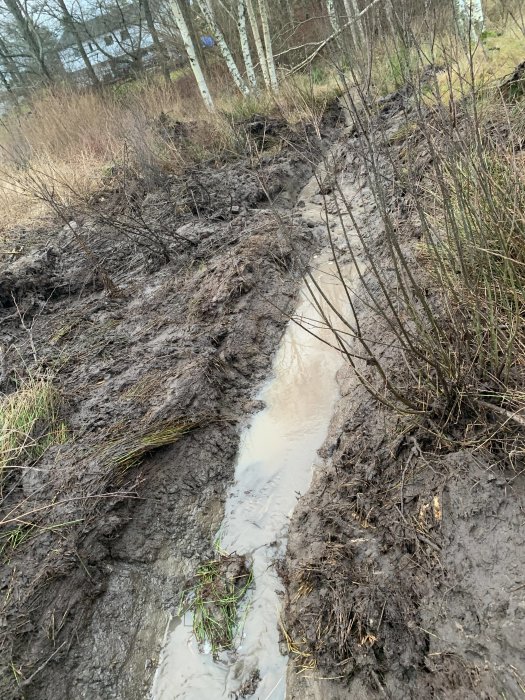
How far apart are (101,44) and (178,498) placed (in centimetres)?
2340

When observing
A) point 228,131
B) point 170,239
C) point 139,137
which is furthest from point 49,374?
point 228,131

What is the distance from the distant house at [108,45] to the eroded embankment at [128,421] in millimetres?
16499

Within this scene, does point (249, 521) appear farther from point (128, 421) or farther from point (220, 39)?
point (220, 39)

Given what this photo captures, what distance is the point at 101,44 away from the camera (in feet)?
65.0

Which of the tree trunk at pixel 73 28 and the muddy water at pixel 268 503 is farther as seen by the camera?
the tree trunk at pixel 73 28

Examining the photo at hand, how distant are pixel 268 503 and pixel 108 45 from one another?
75.5ft

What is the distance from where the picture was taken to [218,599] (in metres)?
2.46

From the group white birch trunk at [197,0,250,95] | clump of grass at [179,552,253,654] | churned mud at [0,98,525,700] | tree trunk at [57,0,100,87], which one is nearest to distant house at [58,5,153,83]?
tree trunk at [57,0,100,87]

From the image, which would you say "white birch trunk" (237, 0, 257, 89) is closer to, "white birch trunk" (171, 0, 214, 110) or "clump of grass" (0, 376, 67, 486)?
"white birch trunk" (171, 0, 214, 110)

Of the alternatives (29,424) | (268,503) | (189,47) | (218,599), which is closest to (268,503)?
(268,503)

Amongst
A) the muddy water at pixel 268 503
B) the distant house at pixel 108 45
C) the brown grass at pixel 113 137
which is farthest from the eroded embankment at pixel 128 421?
the distant house at pixel 108 45

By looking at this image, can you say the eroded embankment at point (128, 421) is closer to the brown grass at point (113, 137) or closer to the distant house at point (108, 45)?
the brown grass at point (113, 137)

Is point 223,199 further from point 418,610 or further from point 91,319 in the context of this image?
point 418,610

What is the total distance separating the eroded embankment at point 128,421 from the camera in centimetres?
234
